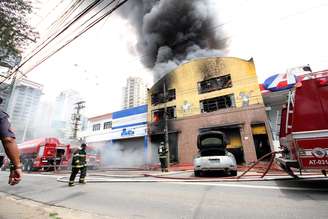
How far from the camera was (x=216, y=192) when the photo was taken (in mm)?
4773

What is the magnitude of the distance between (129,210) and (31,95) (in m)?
25.6

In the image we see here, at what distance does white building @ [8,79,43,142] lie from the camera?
21.2m

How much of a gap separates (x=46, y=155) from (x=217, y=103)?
1706cm

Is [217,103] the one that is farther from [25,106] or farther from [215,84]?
[25,106]

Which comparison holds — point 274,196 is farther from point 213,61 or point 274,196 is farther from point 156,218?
point 213,61

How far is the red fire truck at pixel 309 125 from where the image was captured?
4156 millimetres

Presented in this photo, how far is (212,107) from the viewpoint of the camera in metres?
19.9

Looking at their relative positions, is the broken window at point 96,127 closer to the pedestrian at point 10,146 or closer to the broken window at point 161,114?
the broken window at point 161,114

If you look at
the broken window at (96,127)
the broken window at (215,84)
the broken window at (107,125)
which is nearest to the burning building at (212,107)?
the broken window at (215,84)

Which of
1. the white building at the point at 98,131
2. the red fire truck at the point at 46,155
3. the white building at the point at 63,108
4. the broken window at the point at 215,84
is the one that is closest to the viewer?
the red fire truck at the point at 46,155

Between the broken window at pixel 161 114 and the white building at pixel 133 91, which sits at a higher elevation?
the white building at pixel 133 91

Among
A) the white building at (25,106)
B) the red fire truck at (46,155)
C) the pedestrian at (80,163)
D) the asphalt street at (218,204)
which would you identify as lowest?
the asphalt street at (218,204)

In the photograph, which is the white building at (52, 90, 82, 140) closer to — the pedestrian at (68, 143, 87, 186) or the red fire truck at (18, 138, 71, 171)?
the red fire truck at (18, 138, 71, 171)

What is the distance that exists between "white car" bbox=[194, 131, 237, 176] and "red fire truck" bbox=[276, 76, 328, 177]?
302 cm
